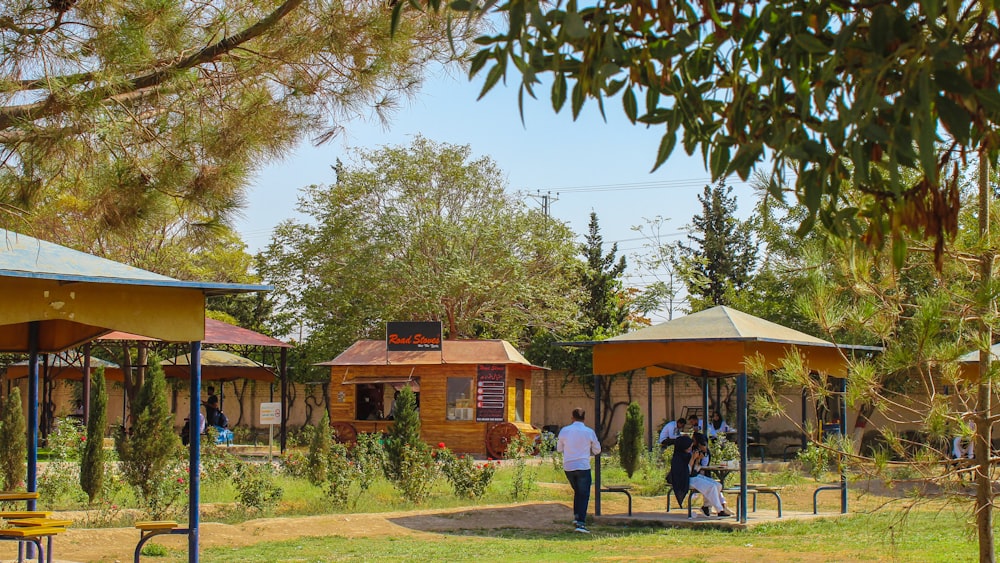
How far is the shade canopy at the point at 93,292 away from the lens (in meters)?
7.78

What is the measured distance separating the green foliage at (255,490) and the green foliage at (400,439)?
2228 millimetres

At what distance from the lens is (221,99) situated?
9852mm

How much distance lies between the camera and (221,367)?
90.1ft

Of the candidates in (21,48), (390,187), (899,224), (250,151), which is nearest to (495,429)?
(390,187)

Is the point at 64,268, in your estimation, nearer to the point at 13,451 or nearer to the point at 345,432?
the point at 13,451

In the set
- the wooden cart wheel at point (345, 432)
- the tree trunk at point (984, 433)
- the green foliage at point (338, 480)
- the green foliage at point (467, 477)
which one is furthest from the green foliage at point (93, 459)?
the wooden cart wheel at point (345, 432)

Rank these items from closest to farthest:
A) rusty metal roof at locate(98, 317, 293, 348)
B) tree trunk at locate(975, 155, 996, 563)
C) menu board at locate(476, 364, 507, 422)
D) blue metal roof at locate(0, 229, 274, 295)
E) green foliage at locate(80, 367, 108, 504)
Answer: tree trunk at locate(975, 155, 996, 563) < blue metal roof at locate(0, 229, 274, 295) < green foliage at locate(80, 367, 108, 504) < rusty metal roof at locate(98, 317, 293, 348) < menu board at locate(476, 364, 507, 422)

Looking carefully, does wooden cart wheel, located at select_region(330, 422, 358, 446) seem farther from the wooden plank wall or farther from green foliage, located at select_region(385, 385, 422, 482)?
green foliage, located at select_region(385, 385, 422, 482)

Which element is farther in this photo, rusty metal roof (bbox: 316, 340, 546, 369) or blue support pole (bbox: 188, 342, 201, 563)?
rusty metal roof (bbox: 316, 340, 546, 369)

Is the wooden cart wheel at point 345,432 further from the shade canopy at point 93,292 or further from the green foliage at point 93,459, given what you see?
the shade canopy at point 93,292

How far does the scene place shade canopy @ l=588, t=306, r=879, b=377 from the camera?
1379 cm

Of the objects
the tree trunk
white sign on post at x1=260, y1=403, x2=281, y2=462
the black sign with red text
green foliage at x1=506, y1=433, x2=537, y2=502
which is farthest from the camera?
the black sign with red text

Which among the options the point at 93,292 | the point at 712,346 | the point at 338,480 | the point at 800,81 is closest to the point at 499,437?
the point at 338,480

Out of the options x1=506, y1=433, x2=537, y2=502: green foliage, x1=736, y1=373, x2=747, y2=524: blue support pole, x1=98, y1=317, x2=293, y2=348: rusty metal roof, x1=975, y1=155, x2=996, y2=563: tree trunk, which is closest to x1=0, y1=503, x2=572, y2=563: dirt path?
x1=506, y1=433, x2=537, y2=502: green foliage
